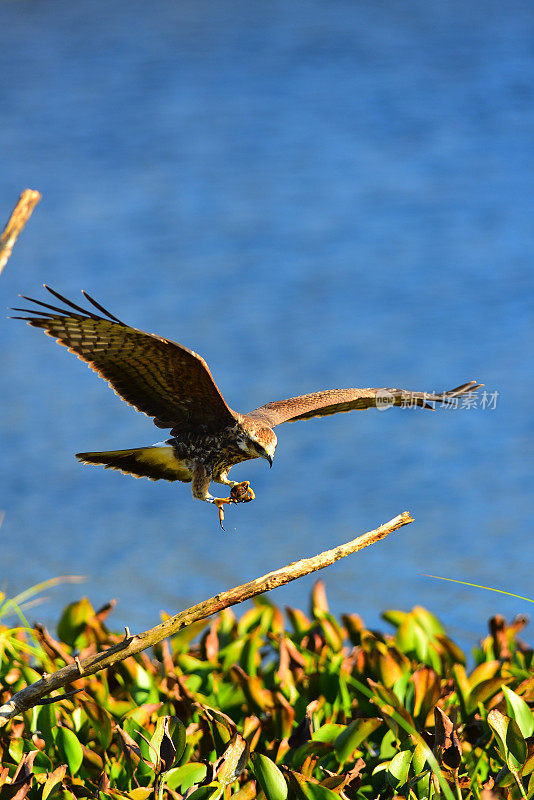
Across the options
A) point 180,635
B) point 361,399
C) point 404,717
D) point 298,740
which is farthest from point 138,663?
point 361,399

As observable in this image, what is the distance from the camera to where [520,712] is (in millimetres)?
2662

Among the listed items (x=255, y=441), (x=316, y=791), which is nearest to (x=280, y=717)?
(x=316, y=791)

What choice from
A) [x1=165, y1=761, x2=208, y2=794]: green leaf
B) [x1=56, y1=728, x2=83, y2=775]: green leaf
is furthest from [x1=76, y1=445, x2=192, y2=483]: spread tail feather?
[x1=165, y1=761, x2=208, y2=794]: green leaf

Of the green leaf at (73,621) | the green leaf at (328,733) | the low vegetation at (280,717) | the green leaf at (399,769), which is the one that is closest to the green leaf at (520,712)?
the low vegetation at (280,717)

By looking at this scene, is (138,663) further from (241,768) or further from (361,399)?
(361,399)

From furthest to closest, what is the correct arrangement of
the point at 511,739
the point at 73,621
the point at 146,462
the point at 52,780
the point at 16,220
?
1. the point at 73,621
2. the point at 146,462
3. the point at 16,220
4. the point at 511,739
5. the point at 52,780

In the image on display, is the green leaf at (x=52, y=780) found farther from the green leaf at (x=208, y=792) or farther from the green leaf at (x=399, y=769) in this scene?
the green leaf at (x=399, y=769)

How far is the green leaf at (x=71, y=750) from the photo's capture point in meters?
2.72

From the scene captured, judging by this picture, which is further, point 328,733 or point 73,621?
point 73,621

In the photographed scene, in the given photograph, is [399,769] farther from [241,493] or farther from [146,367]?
[146,367]

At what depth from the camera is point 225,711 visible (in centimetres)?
311

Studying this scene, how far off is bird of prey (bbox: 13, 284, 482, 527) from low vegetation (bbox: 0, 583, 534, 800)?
80 centimetres

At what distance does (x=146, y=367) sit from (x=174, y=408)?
0.89 ft

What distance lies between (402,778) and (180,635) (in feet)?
4.59
